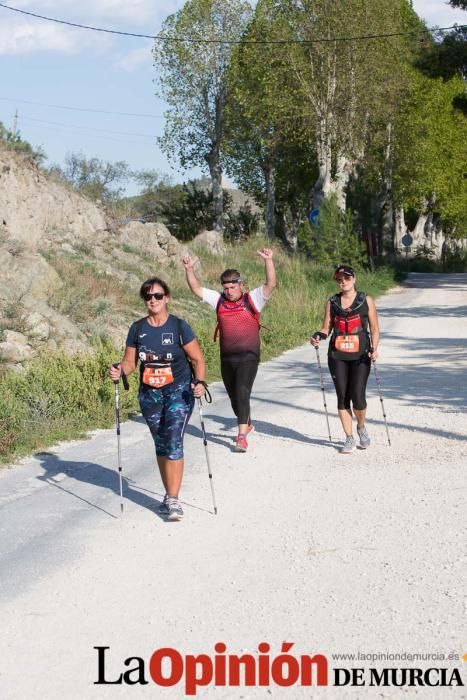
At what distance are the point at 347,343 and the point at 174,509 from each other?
333 centimetres

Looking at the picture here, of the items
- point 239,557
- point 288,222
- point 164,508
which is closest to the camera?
point 239,557

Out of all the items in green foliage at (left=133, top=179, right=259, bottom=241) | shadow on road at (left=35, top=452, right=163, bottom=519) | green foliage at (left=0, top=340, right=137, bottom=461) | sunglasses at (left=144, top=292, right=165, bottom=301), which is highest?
green foliage at (left=133, top=179, right=259, bottom=241)

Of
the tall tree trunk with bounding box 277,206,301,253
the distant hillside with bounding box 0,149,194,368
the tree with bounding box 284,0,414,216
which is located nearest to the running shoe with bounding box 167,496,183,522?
the distant hillside with bounding box 0,149,194,368

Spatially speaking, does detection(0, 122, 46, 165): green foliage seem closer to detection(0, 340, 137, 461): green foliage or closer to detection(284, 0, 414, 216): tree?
detection(0, 340, 137, 461): green foliage

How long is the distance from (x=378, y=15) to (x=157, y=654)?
4639 cm

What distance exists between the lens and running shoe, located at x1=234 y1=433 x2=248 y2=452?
10.9m

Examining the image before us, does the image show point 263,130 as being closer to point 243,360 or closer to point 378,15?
point 378,15

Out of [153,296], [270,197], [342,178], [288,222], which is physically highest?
[342,178]

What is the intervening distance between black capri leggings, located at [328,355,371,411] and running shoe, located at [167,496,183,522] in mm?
3120

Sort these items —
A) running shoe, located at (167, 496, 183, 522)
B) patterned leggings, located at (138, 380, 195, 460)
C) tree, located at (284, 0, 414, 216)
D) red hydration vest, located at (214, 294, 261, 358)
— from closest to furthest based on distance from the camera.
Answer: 1. running shoe, located at (167, 496, 183, 522)
2. patterned leggings, located at (138, 380, 195, 460)
3. red hydration vest, located at (214, 294, 261, 358)
4. tree, located at (284, 0, 414, 216)

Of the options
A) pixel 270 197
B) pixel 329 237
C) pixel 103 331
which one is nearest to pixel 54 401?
pixel 103 331

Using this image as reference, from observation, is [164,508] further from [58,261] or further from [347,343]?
[58,261]

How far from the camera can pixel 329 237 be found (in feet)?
137

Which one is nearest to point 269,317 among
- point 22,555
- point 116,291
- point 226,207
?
point 116,291
